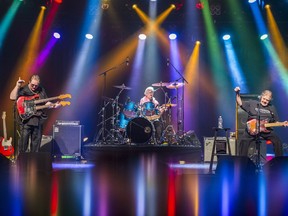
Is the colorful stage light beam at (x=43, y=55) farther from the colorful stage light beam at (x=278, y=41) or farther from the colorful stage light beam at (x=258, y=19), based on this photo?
the colorful stage light beam at (x=278, y=41)

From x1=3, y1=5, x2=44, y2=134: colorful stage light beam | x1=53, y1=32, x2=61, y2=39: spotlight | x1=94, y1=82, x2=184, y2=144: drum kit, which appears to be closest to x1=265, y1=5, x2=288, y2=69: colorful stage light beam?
x1=94, y1=82, x2=184, y2=144: drum kit

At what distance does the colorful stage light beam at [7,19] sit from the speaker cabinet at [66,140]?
336cm

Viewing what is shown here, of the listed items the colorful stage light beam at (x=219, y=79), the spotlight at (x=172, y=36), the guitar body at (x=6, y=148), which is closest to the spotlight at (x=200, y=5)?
the colorful stage light beam at (x=219, y=79)

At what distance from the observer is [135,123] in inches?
348

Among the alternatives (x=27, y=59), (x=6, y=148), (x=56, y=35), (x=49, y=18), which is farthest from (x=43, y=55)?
(x=6, y=148)

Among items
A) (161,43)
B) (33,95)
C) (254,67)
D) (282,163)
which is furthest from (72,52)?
(282,163)

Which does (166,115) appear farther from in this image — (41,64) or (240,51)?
(41,64)

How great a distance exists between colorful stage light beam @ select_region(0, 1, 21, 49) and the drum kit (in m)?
3.36

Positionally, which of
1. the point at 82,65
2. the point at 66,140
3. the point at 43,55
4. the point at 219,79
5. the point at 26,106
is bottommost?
the point at 66,140

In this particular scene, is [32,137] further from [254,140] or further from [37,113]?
[254,140]

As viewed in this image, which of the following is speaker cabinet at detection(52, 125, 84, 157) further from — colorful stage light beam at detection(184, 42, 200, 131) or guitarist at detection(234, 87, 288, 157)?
guitarist at detection(234, 87, 288, 157)

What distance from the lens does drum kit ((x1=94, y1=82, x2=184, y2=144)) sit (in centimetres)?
884

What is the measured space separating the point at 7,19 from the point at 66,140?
386 centimetres

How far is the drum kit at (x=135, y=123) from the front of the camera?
884cm
